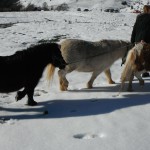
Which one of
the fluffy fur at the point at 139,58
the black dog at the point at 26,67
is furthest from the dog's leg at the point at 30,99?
the fluffy fur at the point at 139,58

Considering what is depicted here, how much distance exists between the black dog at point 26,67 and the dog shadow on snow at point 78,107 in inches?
12.1

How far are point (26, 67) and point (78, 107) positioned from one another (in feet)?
3.54

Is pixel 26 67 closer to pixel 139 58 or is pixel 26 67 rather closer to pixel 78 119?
pixel 78 119

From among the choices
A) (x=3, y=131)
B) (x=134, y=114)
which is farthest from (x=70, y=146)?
(x=134, y=114)

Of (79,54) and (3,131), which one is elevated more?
(79,54)

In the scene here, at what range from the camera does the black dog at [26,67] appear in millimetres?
5766

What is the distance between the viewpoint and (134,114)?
549 cm

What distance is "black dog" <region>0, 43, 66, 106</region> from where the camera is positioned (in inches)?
227

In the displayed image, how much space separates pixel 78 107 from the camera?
5.99 metres

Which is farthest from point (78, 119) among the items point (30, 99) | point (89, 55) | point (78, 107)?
point (89, 55)

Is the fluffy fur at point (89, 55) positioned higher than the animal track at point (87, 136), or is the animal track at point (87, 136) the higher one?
the fluffy fur at point (89, 55)

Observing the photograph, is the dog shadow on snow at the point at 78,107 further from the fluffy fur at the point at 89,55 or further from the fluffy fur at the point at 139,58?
the fluffy fur at the point at 89,55

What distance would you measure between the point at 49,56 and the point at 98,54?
1.35 m

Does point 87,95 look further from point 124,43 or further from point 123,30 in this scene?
point 123,30
